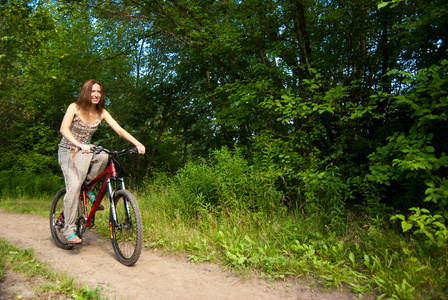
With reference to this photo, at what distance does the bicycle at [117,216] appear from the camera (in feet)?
12.1

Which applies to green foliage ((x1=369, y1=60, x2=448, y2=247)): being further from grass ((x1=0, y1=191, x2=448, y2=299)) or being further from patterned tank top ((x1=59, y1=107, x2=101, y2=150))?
patterned tank top ((x1=59, y1=107, x2=101, y2=150))

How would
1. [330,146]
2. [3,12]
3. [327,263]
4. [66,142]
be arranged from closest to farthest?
1. [327,263]
2. [66,142]
3. [330,146]
4. [3,12]

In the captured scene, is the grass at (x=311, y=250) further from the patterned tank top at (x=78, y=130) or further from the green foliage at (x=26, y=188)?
the green foliage at (x=26, y=188)

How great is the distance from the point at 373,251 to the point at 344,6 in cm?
510

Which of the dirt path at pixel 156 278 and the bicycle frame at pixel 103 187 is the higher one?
the bicycle frame at pixel 103 187

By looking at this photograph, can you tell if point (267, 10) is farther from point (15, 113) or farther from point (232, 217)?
point (15, 113)

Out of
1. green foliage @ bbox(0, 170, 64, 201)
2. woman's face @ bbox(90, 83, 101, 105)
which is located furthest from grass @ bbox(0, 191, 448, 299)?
green foliage @ bbox(0, 170, 64, 201)

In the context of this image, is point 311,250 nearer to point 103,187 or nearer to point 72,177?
point 103,187

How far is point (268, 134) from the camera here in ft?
20.9

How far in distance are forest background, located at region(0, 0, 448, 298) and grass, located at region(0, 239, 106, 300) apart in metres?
1.45

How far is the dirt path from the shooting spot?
3.07m

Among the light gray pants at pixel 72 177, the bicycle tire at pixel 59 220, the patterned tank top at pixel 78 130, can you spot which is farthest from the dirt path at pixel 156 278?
the patterned tank top at pixel 78 130

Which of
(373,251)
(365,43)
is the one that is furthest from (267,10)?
(373,251)

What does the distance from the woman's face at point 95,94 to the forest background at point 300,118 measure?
213cm
